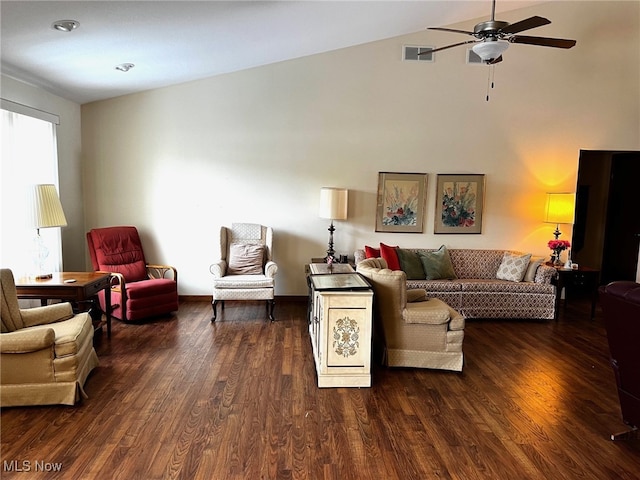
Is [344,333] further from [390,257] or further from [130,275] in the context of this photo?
[130,275]

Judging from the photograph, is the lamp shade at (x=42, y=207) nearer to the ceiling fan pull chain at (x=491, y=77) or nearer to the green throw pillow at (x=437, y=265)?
the green throw pillow at (x=437, y=265)

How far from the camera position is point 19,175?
4.09 m

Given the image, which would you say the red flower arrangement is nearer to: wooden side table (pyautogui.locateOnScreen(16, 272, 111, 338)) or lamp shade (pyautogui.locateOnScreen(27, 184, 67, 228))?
wooden side table (pyautogui.locateOnScreen(16, 272, 111, 338))

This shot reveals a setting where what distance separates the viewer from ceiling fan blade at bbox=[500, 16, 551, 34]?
2.80m

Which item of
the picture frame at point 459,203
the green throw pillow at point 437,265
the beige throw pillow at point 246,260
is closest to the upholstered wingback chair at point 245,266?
the beige throw pillow at point 246,260

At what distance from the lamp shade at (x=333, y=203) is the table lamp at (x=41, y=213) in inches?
112

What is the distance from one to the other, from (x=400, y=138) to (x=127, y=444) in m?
4.68

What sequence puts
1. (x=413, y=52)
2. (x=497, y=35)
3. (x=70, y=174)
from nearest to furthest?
1. (x=497, y=35)
2. (x=70, y=174)
3. (x=413, y=52)

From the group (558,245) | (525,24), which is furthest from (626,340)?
(558,245)

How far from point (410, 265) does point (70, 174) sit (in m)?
4.46

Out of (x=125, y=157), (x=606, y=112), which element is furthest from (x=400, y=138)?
(x=125, y=157)

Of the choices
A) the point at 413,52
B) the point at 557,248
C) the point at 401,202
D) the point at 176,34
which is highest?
the point at 413,52

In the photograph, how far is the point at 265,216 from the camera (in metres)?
5.57

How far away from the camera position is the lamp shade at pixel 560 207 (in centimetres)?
532
